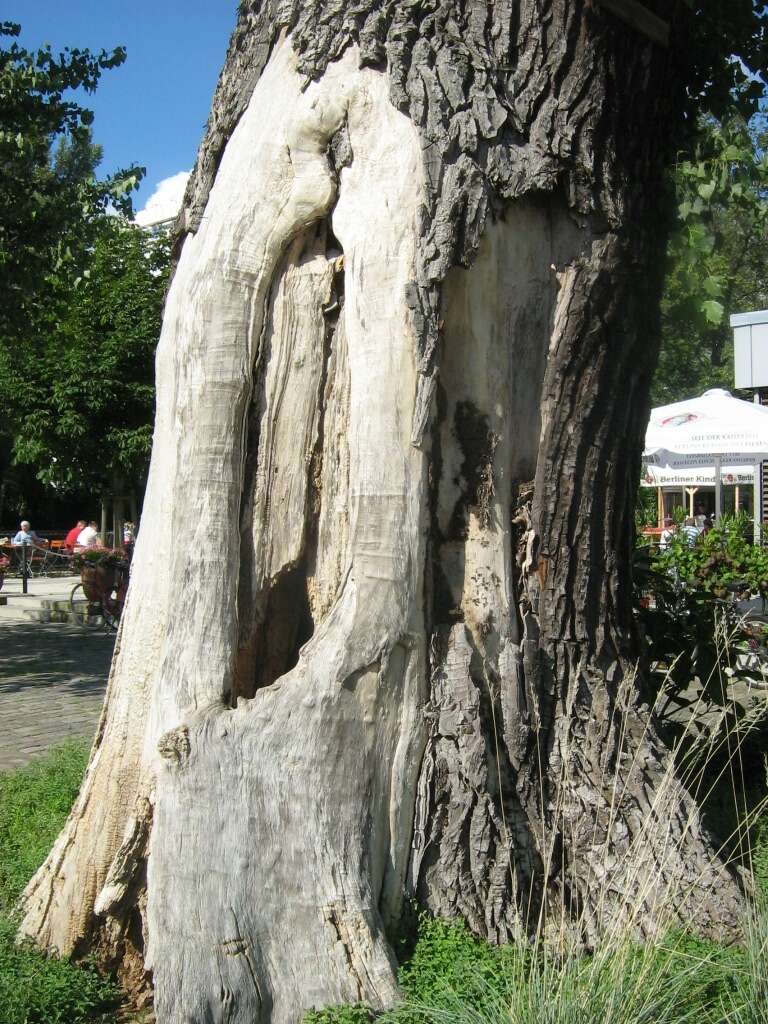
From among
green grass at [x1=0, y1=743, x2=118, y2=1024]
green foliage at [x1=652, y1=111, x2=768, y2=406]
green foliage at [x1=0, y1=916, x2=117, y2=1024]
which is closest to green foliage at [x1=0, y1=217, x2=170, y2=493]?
green grass at [x1=0, y1=743, x2=118, y2=1024]

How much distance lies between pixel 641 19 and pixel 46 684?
28.9 feet

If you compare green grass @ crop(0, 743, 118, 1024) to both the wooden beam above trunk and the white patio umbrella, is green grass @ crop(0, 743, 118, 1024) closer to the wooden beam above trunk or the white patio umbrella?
the wooden beam above trunk

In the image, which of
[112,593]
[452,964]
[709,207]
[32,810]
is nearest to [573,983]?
[452,964]

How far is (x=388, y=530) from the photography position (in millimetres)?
3570

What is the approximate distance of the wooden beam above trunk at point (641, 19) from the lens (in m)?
3.87

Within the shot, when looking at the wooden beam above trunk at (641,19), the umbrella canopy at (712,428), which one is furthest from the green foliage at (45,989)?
the umbrella canopy at (712,428)

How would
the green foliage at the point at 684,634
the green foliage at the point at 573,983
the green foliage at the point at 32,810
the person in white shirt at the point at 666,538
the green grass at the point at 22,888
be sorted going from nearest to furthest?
the green foliage at the point at 573,983 → the green grass at the point at 22,888 → the green foliage at the point at 32,810 → the green foliage at the point at 684,634 → the person in white shirt at the point at 666,538

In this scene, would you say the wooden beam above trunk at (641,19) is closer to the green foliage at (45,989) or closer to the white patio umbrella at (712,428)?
the green foliage at (45,989)

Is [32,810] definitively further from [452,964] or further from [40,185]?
[40,185]

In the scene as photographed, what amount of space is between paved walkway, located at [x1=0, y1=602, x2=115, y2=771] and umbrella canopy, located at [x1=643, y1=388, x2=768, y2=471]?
6.94m

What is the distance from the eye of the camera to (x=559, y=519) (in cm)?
391

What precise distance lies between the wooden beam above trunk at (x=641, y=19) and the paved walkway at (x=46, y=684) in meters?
5.75

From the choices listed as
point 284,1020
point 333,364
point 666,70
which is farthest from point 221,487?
point 666,70

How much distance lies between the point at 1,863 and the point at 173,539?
189 cm
